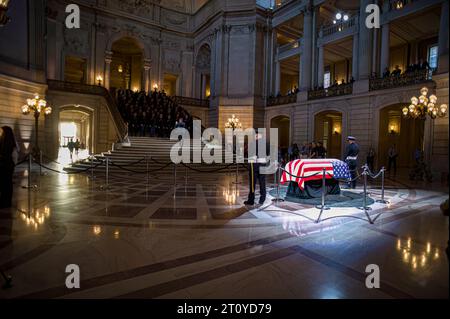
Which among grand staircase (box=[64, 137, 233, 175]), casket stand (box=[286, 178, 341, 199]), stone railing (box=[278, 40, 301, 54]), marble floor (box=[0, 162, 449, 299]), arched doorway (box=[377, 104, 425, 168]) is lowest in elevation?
marble floor (box=[0, 162, 449, 299])

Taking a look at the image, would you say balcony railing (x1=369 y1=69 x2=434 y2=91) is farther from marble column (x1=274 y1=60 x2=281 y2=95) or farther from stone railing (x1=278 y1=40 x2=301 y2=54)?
marble column (x1=274 y1=60 x2=281 y2=95)

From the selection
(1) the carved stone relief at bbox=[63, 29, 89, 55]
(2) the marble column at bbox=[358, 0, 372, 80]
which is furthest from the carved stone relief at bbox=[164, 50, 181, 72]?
(2) the marble column at bbox=[358, 0, 372, 80]

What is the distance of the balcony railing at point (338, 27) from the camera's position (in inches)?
734

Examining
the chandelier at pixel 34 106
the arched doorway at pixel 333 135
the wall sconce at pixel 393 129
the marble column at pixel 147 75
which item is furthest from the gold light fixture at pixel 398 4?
the marble column at pixel 147 75

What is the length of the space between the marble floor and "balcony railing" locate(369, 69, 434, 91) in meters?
10.8

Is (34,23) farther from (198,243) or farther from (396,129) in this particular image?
(396,129)

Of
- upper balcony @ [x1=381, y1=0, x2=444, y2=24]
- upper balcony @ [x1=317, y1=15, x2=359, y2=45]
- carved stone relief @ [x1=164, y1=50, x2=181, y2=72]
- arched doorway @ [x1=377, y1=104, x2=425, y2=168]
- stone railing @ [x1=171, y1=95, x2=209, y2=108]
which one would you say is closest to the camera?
upper balcony @ [x1=381, y1=0, x2=444, y2=24]

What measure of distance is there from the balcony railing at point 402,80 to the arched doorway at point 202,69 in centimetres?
1696

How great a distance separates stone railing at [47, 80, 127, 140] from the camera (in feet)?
56.6

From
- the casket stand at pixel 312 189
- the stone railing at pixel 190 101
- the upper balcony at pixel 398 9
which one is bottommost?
the casket stand at pixel 312 189

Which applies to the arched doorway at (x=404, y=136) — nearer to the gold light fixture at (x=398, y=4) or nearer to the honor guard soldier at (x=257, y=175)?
the gold light fixture at (x=398, y=4)

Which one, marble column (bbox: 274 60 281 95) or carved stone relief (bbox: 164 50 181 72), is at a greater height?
carved stone relief (bbox: 164 50 181 72)

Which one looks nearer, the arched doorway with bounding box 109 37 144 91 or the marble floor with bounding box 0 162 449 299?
the marble floor with bounding box 0 162 449 299

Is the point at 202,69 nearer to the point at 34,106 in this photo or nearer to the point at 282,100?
the point at 282,100
